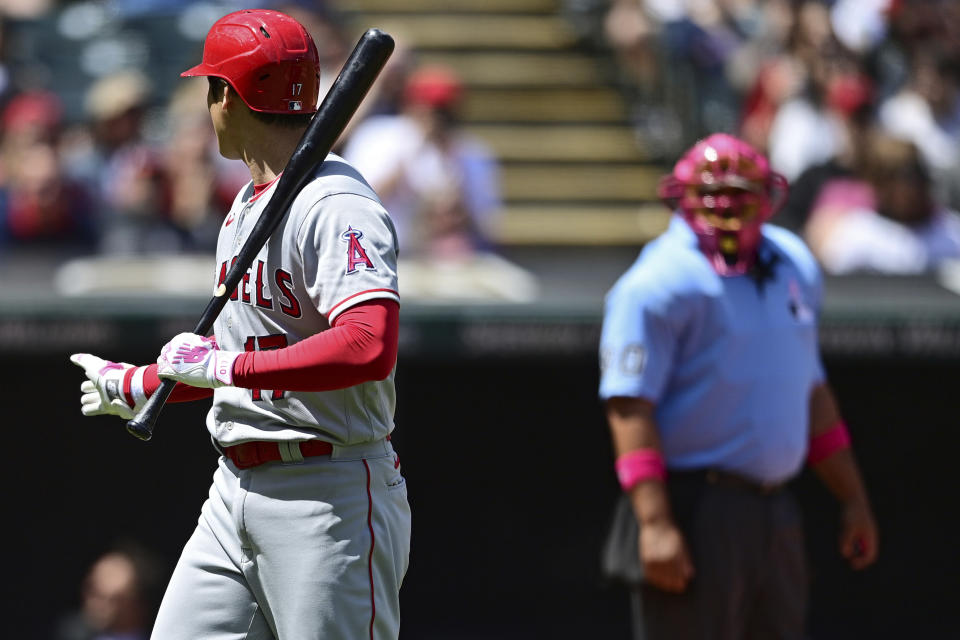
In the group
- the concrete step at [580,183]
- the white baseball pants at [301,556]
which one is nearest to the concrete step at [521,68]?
the concrete step at [580,183]

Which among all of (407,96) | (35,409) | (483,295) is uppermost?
(407,96)

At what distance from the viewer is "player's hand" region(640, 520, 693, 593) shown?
12.0 feet

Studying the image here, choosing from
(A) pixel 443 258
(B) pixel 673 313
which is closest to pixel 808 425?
(B) pixel 673 313

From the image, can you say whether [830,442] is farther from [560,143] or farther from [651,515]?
[560,143]

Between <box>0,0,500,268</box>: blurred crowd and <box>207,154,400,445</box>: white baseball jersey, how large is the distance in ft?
11.5

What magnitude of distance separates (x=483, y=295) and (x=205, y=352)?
3.28m

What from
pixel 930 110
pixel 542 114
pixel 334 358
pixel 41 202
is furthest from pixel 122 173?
pixel 334 358

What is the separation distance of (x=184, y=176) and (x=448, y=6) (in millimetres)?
3280

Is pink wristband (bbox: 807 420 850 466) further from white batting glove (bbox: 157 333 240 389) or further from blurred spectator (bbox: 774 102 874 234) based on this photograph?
blurred spectator (bbox: 774 102 874 234)

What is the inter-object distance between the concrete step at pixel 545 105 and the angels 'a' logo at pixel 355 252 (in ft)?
19.8

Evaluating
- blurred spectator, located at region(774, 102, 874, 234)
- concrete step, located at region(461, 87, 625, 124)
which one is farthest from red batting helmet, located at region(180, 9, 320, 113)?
concrete step, located at region(461, 87, 625, 124)

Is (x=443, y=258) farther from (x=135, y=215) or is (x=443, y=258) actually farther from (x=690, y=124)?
(x=690, y=124)

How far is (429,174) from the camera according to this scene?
648 centimetres

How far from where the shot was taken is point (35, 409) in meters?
6.45
